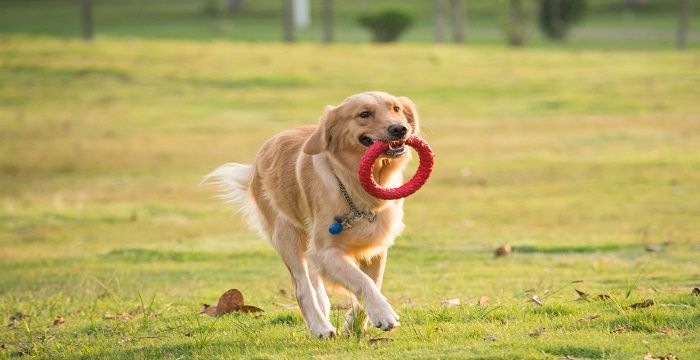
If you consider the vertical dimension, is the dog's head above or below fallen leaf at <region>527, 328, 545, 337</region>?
above

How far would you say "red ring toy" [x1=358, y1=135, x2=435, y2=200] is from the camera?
7574 mm

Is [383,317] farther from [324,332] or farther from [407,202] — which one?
[407,202]

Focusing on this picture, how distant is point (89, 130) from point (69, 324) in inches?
829

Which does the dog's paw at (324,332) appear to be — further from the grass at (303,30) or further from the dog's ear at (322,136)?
the grass at (303,30)

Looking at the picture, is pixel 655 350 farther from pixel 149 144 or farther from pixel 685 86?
pixel 685 86

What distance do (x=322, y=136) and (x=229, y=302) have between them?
5.74 feet

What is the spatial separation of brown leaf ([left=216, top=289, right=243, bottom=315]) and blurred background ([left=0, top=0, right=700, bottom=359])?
1.08 ft

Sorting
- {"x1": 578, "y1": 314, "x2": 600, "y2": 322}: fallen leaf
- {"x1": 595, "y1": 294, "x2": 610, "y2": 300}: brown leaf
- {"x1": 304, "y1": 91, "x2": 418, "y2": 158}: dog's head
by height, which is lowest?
{"x1": 595, "y1": 294, "x2": 610, "y2": 300}: brown leaf

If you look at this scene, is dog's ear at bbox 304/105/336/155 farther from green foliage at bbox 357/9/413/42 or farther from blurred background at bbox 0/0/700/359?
green foliage at bbox 357/9/413/42

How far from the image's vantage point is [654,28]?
64.4m

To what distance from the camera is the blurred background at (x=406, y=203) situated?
26.1ft

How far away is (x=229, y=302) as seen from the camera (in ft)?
29.3

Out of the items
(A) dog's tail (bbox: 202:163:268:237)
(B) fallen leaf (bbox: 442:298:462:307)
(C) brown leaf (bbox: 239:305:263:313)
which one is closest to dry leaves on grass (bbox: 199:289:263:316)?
(C) brown leaf (bbox: 239:305:263:313)

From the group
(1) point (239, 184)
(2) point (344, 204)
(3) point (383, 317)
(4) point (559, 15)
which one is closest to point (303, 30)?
(4) point (559, 15)
